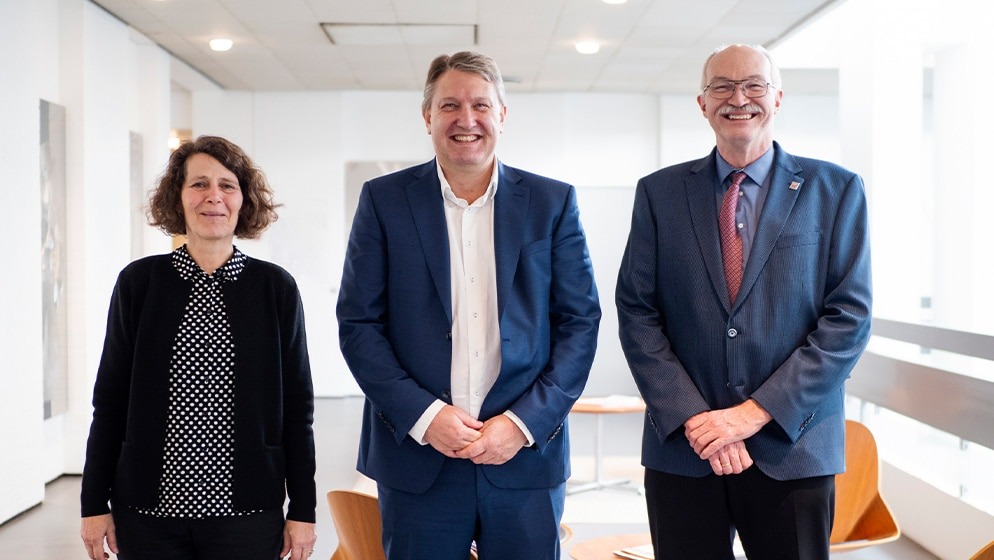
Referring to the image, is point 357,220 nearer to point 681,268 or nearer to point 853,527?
point 681,268

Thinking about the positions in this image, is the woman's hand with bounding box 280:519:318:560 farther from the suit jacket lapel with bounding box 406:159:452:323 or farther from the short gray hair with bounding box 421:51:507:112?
the short gray hair with bounding box 421:51:507:112

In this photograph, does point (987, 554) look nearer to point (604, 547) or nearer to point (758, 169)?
point (758, 169)

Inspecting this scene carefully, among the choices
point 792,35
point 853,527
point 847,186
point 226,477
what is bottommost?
point 853,527

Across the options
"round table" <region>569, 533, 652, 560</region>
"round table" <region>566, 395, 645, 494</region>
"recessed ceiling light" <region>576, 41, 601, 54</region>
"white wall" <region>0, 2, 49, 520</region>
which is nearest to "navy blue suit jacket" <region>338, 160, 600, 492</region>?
"round table" <region>569, 533, 652, 560</region>

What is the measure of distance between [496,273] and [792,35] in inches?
257

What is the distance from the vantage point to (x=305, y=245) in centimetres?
1095

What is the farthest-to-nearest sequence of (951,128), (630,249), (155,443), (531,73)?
(531,73)
(951,128)
(630,249)
(155,443)

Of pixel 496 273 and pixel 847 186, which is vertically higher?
pixel 847 186

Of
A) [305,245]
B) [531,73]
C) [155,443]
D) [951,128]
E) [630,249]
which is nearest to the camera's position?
[155,443]

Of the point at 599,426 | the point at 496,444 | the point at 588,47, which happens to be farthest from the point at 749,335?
the point at 588,47

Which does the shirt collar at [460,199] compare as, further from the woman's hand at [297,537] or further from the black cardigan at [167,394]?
the woman's hand at [297,537]

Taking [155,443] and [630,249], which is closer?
[155,443]

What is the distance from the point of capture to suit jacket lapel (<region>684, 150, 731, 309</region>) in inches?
91.7

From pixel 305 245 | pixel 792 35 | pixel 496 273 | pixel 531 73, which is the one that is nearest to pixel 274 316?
pixel 496 273
